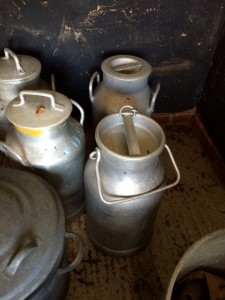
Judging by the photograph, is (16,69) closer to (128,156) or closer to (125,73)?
(125,73)

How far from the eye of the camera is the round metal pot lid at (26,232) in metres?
0.72

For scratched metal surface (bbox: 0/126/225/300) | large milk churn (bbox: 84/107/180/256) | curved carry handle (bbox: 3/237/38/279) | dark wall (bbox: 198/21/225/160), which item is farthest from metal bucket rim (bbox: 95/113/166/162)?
dark wall (bbox: 198/21/225/160)

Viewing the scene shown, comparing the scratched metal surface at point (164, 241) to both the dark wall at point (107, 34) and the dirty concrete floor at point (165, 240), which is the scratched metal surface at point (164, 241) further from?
the dark wall at point (107, 34)

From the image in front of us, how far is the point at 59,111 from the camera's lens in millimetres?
1015

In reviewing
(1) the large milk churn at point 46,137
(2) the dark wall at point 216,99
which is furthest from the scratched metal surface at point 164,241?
(1) the large milk churn at point 46,137

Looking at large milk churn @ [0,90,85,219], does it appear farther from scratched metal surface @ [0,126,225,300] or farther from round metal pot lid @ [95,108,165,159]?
scratched metal surface @ [0,126,225,300]

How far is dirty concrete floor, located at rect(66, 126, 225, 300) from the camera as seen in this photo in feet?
3.84

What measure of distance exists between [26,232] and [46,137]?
36cm

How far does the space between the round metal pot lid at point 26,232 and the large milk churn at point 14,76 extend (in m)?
0.40

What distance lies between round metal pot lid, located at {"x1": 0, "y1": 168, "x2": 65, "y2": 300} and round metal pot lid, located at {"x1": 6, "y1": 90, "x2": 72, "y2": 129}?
0.55ft

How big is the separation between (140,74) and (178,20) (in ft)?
1.42

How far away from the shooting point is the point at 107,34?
1.43 meters

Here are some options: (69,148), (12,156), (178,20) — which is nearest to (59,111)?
(69,148)

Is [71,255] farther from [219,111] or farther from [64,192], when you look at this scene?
[219,111]
